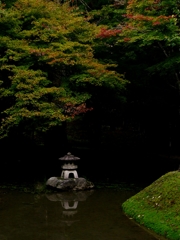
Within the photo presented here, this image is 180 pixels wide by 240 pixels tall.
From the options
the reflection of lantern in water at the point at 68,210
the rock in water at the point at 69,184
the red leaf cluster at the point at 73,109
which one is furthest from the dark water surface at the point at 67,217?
the red leaf cluster at the point at 73,109

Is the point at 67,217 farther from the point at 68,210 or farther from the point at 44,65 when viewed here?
the point at 44,65

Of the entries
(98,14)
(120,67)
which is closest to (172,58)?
(120,67)

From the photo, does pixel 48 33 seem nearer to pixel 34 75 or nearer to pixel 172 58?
pixel 34 75

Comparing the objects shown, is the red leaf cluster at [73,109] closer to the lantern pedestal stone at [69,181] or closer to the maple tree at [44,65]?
the maple tree at [44,65]

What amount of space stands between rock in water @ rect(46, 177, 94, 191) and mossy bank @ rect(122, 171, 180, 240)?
9.15 ft

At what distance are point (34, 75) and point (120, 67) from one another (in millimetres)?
6130

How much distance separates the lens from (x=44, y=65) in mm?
14477

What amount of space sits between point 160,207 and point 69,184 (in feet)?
14.6

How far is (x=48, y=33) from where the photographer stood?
1401 cm

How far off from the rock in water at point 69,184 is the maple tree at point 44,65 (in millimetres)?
1864

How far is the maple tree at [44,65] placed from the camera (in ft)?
42.8

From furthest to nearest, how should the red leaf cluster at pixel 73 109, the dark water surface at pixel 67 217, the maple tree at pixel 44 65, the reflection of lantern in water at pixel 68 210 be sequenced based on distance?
the red leaf cluster at pixel 73 109 < the maple tree at pixel 44 65 < the reflection of lantern in water at pixel 68 210 < the dark water surface at pixel 67 217

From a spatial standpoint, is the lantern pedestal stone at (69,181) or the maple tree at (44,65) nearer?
the lantern pedestal stone at (69,181)

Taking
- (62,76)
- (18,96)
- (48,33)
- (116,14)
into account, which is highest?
(116,14)
